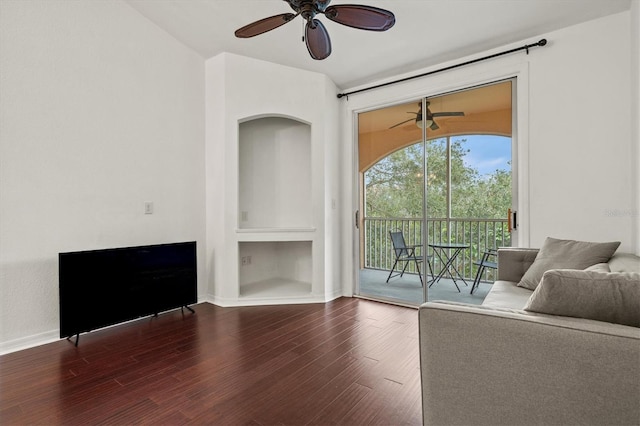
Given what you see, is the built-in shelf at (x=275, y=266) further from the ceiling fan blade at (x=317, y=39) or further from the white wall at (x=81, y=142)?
the ceiling fan blade at (x=317, y=39)

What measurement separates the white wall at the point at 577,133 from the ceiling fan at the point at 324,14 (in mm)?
1635

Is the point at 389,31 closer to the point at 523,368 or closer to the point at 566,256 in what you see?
the point at 566,256

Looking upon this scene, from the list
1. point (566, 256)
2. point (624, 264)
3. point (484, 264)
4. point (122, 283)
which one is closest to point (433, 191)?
point (484, 264)

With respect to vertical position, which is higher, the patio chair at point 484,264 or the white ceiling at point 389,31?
the white ceiling at point 389,31

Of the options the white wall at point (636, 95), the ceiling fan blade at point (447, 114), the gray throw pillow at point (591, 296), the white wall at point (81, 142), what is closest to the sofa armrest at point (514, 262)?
the white wall at point (636, 95)

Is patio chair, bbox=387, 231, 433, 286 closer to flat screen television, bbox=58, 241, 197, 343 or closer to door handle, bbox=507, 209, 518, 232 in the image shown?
door handle, bbox=507, 209, 518, 232

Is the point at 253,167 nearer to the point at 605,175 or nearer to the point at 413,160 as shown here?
the point at 413,160

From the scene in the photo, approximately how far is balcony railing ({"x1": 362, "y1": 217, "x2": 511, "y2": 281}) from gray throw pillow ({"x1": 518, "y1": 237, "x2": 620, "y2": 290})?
0.75 m

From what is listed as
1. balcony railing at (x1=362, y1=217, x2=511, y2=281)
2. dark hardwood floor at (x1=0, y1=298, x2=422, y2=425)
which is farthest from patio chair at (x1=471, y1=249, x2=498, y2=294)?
dark hardwood floor at (x1=0, y1=298, x2=422, y2=425)

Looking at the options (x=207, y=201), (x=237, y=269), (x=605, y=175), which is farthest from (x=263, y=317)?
(x=605, y=175)

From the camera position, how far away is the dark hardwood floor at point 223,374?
171 centimetres

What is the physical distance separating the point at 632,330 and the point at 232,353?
2.28 meters

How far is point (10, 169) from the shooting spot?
248 cm

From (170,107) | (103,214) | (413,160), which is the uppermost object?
(170,107)
